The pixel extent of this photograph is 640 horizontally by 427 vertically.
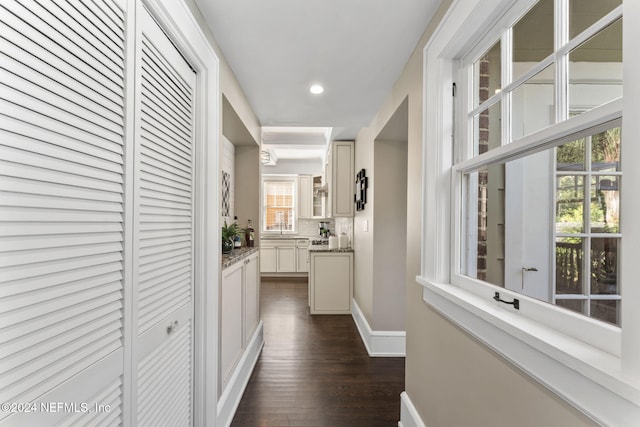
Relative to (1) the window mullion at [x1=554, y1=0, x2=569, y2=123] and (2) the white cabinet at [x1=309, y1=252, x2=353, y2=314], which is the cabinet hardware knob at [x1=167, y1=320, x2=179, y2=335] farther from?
(2) the white cabinet at [x1=309, y1=252, x2=353, y2=314]

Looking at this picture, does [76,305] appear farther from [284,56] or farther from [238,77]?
[238,77]

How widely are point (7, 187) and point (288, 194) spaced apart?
694 centimetres

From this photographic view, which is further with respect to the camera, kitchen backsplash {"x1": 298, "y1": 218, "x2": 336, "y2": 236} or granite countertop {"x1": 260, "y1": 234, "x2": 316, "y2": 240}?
kitchen backsplash {"x1": 298, "y1": 218, "x2": 336, "y2": 236}

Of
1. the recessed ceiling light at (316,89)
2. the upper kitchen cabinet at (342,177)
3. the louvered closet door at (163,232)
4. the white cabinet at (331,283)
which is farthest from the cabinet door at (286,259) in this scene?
the louvered closet door at (163,232)

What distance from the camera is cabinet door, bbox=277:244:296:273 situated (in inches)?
282

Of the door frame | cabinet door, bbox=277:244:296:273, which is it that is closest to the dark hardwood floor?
the door frame

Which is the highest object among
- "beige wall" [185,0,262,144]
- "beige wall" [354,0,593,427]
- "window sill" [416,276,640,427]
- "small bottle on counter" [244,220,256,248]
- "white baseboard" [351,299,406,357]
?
"beige wall" [185,0,262,144]

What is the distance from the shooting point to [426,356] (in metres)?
1.79

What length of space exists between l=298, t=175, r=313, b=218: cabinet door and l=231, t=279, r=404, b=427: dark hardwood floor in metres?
3.57

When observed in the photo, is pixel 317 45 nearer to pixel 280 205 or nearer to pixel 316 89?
pixel 316 89

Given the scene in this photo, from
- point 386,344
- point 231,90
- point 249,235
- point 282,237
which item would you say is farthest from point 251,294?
point 282,237

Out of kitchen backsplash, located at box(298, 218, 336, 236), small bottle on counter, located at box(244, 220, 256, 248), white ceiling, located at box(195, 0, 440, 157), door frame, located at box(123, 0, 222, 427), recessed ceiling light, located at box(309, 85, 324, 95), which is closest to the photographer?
white ceiling, located at box(195, 0, 440, 157)

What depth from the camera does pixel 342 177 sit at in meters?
4.62

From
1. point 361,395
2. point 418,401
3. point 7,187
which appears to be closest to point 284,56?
point 7,187
